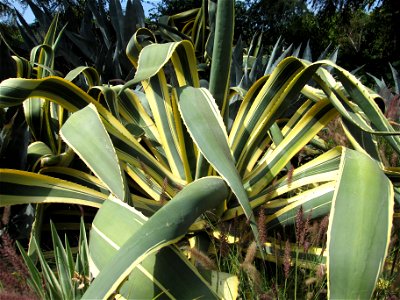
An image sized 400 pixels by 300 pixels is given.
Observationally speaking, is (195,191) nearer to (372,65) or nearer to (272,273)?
(272,273)

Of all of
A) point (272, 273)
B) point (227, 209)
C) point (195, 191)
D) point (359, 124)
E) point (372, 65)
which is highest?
point (372, 65)

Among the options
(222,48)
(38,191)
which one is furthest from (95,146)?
(222,48)

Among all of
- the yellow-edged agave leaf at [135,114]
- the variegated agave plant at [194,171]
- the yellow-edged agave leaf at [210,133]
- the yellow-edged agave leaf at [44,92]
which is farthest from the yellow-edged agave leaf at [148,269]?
the yellow-edged agave leaf at [135,114]

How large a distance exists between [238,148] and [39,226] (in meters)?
0.62

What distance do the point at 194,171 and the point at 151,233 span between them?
2.04 feet

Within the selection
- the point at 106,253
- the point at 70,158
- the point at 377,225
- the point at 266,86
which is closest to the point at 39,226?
the point at 70,158

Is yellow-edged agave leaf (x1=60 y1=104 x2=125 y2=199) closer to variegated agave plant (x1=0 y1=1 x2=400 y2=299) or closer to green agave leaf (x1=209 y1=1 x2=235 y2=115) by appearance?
variegated agave plant (x1=0 y1=1 x2=400 y2=299)

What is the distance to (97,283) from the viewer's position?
2.45ft

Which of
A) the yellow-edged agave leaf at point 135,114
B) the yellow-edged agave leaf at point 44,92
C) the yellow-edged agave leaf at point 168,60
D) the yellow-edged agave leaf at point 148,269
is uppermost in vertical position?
the yellow-edged agave leaf at point 168,60

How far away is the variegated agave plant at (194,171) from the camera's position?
32.6 inches

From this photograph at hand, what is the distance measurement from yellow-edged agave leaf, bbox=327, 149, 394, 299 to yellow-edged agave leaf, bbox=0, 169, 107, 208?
2.23 ft

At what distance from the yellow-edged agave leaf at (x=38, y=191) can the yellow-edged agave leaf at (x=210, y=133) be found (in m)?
0.35

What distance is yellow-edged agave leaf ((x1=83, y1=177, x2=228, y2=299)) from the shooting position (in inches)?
29.2

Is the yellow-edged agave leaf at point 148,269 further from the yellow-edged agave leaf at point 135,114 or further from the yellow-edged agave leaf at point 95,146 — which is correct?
the yellow-edged agave leaf at point 135,114
